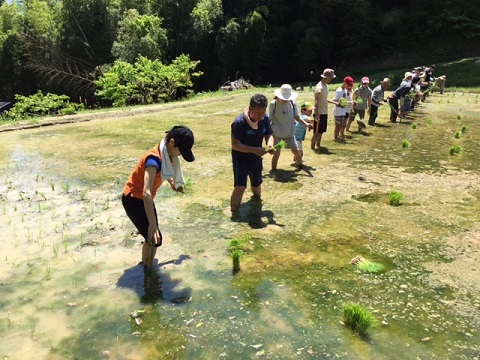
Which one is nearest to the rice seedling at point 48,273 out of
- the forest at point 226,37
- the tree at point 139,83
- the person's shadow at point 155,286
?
the person's shadow at point 155,286

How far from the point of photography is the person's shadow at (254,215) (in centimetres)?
614

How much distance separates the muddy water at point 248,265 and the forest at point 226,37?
23.5 metres

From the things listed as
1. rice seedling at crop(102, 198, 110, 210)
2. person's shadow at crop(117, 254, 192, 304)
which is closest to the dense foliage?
rice seedling at crop(102, 198, 110, 210)

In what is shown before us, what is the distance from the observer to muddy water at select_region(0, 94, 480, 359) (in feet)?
12.1

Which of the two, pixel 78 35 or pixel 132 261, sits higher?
pixel 78 35

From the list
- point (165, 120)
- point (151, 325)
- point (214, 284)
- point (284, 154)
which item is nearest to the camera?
point (151, 325)

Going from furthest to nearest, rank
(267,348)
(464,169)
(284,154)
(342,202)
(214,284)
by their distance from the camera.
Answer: (284,154) → (464,169) → (342,202) → (214,284) → (267,348)

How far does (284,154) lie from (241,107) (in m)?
8.90

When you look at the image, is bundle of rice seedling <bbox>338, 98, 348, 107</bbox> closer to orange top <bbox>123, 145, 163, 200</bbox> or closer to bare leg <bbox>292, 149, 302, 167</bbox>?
bare leg <bbox>292, 149, 302, 167</bbox>

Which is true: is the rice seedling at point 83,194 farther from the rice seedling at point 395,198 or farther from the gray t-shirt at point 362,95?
the gray t-shirt at point 362,95

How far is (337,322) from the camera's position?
3.91m

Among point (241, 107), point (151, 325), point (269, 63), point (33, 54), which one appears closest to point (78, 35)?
point (33, 54)

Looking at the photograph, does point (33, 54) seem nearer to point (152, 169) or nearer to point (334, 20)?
point (334, 20)

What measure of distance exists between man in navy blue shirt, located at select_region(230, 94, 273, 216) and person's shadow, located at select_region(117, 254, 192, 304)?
6.19 ft
